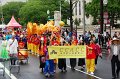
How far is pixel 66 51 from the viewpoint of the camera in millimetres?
17359

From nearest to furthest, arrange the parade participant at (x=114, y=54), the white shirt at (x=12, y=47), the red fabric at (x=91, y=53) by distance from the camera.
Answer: the parade participant at (x=114, y=54) < the red fabric at (x=91, y=53) < the white shirt at (x=12, y=47)

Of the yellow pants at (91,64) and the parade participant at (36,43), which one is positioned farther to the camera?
the parade participant at (36,43)

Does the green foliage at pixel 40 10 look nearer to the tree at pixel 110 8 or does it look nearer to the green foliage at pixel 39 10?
the green foliage at pixel 39 10

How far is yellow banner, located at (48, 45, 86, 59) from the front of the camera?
1697cm

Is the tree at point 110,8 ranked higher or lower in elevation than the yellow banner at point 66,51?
higher

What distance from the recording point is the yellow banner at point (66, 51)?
16969 millimetres

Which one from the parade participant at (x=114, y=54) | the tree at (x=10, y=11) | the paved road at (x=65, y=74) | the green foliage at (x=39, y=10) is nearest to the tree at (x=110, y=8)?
the green foliage at (x=39, y=10)

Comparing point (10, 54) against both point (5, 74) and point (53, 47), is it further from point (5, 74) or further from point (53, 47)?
point (53, 47)

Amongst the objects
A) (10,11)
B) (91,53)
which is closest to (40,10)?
(10,11)

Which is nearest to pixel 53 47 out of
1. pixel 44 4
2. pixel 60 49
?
pixel 60 49

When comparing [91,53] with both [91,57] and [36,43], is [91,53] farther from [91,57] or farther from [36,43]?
[36,43]

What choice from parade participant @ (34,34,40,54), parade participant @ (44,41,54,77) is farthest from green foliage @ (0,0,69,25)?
parade participant @ (44,41,54,77)

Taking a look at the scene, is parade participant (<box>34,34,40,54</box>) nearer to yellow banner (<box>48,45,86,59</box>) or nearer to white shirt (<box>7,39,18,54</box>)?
white shirt (<box>7,39,18,54</box>)

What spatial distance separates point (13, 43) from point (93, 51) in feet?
12.8
